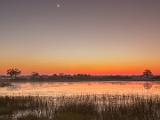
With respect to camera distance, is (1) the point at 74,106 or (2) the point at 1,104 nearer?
(1) the point at 74,106

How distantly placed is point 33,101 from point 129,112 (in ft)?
32.9

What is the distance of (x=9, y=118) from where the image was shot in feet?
67.8

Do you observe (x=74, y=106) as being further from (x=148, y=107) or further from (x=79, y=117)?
(x=148, y=107)

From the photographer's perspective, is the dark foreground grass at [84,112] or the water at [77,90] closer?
the dark foreground grass at [84,112]

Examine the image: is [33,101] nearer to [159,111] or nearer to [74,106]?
[74,106]

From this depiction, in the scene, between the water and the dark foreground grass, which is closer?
the dark foreground grass

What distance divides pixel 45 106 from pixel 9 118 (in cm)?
600

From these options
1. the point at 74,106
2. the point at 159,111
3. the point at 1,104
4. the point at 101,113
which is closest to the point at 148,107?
the point at 159,111

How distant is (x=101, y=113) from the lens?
876 inches

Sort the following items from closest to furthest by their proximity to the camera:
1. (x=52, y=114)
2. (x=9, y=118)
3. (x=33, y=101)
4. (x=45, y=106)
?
1. (x=9, y=118)
2. (x=52, y=114)
3. (x=45, y=106)
4. (x=33, y=101)

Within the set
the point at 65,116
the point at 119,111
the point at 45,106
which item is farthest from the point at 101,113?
the point at 45,106


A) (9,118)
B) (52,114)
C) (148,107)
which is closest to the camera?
(9,118)

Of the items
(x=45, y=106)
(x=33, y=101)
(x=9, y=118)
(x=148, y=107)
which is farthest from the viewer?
(x=33, y=101)

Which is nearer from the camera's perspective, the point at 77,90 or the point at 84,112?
the point at 84,112
